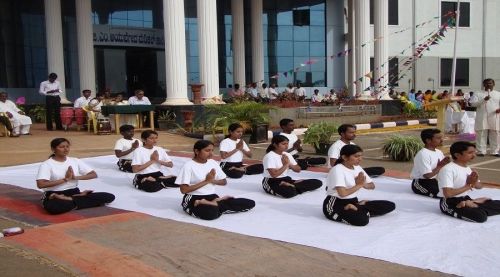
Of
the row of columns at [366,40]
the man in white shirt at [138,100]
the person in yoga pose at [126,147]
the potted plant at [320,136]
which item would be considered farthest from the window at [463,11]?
the person in yoga pose at [126,147]

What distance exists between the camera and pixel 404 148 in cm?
1048

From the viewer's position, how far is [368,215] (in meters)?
5.79

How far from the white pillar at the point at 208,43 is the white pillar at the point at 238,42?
7.25 metres

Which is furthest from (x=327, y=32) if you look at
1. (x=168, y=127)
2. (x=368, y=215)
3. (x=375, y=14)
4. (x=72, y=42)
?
(x=368, y=215)

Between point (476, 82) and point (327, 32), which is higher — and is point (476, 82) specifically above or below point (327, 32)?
below

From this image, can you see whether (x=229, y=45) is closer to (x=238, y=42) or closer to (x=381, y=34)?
(x=238, y=42)

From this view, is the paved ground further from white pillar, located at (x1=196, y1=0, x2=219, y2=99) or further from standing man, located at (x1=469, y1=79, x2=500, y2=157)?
white pillar, located at (x1=196, y1=0, x2=219, y2=99)

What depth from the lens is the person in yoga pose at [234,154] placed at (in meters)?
8.80

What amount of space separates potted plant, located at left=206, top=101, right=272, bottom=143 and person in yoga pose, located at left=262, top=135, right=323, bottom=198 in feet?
20.1

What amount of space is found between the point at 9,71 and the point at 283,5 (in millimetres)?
13258

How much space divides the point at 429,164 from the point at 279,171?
1993mm

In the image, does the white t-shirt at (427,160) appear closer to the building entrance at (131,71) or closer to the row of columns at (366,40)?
the row of columns at (366,40)

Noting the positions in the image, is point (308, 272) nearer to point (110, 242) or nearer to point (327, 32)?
point (110, 242)

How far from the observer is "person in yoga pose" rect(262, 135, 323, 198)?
23.7 feet
